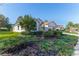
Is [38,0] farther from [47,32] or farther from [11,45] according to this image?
[11,45]

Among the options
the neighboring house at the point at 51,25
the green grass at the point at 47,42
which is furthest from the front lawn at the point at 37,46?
the neighboring house at the point at 51,25

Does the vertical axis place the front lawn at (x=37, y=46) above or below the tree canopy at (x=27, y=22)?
below

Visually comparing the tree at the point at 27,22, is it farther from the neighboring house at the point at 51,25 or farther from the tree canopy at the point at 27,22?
the neighboring house at the point at 51,25

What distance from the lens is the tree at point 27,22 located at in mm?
2637

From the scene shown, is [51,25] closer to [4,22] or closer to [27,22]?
[27,22]

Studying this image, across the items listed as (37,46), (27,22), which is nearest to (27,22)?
(27,22)

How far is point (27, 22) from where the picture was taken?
104 inches

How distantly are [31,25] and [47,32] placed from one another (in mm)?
190

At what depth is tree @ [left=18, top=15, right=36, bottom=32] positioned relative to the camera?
264 cm

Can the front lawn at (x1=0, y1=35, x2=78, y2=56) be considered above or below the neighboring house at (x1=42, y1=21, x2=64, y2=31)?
below

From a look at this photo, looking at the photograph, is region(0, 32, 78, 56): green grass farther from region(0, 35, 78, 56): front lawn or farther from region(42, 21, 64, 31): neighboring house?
region(42, 21, 64, 31): neighboring house

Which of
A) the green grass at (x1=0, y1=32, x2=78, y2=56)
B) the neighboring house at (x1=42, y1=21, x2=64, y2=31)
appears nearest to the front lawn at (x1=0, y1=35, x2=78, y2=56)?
the green grass at (x1=0, y1=32, x2=78, y2=56)

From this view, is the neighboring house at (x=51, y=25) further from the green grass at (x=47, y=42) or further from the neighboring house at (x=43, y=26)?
the green grass at (x=47, y=42)

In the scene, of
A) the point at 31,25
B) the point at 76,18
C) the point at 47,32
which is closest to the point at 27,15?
the point at 31,25
